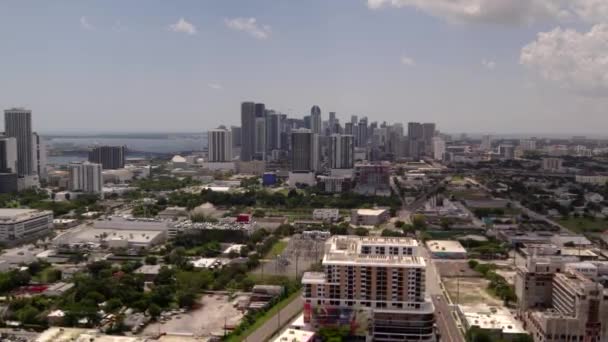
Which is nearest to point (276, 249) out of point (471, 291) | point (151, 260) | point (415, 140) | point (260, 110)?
point (151, 260)

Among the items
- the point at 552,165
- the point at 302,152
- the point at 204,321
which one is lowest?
the point at 204,321

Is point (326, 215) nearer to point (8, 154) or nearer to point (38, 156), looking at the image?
point (8, 154)

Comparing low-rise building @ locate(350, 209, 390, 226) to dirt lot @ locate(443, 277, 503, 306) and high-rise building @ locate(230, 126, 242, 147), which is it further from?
high-rise building @ locate(230, 126, 242, 147)

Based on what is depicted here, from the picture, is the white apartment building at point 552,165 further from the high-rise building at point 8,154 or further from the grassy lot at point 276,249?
the high-rise building at point 8,154

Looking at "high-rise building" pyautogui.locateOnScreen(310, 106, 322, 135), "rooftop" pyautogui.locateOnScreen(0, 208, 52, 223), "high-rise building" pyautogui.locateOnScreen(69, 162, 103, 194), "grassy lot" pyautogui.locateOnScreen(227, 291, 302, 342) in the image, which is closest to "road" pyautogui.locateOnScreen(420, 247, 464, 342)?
"grassy lot" pyautogui.locateOnScreen(227, 291, 302, 342)

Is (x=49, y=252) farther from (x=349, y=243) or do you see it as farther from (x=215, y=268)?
(x=349, y=243)

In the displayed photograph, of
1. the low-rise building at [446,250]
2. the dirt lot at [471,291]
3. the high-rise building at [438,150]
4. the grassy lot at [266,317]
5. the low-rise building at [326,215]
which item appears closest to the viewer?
the grassy lot at [266,317]

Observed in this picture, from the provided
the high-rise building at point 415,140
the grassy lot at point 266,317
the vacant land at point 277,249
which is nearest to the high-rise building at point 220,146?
the high-rise building at point 415,140
